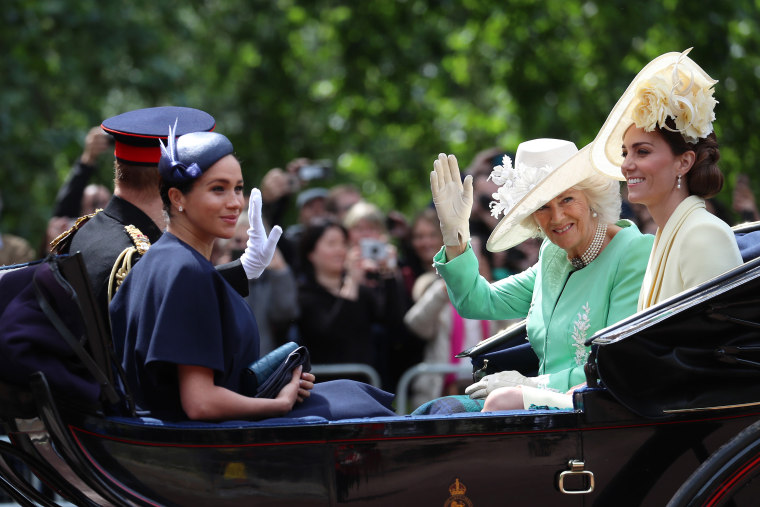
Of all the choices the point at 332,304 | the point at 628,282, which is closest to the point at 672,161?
the point at 628,282

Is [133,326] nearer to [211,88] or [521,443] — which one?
[521,443]

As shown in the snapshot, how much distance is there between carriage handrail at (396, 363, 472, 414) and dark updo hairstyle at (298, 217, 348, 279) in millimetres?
907

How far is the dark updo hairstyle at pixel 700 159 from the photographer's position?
10.9 ft

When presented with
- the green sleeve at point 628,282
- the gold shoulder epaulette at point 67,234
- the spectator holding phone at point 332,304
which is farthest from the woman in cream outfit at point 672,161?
the spectator holding phone at point 332,304

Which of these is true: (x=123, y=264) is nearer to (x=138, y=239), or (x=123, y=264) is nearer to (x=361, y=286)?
(x=138, y=239)

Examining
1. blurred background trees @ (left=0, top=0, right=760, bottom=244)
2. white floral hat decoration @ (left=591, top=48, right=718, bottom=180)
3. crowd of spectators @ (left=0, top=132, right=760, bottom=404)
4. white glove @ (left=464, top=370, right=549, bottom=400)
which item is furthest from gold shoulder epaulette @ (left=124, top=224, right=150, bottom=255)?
blurred background trees @ (left=0, top=0, right=760, bottom=244)

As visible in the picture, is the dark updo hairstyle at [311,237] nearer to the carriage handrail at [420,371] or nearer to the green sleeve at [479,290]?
the carriage handrail at [420,371]

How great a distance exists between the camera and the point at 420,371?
6660 millimetres

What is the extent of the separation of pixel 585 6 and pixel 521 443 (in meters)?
9.26

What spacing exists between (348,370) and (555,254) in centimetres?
289

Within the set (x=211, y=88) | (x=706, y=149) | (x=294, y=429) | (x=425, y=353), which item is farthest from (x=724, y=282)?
(x=211, y=88)

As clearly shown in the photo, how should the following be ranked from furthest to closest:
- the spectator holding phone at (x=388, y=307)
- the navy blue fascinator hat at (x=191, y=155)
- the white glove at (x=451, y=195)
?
the spectator holding phone at (x=388, y=307) < the white glove at (x=451, y=195) < the navy blue fascinator hat at (x=191, y=155)

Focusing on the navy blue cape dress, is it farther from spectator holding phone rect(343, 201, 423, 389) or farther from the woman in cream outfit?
spectator holding phone rect(343, 201, 423, 389)

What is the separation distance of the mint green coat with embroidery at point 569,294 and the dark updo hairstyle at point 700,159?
0.37m
